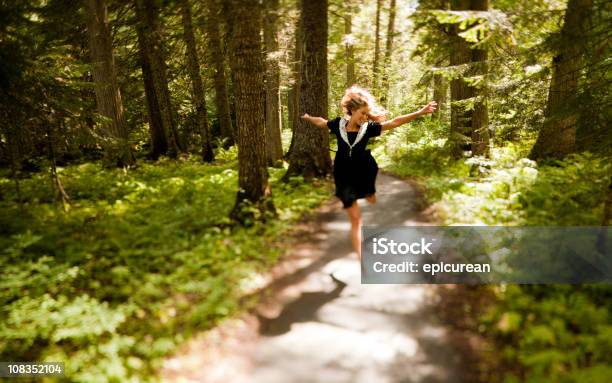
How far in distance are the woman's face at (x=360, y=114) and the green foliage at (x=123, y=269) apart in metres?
2.60

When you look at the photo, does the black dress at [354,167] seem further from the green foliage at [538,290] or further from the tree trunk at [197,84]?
the tree trunk at [197,84]

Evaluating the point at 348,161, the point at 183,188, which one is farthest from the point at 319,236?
the point at 183,188

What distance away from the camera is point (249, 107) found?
7254 mm

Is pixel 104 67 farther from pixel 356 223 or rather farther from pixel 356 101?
pixel 356 223

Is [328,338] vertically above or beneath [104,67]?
beneath

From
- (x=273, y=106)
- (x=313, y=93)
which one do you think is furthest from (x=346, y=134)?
(x=273, y=106)

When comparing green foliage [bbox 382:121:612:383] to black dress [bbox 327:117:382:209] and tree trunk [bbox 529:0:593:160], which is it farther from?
black dress [bbox 327:117:382:209]

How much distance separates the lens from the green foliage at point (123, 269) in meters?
4.31

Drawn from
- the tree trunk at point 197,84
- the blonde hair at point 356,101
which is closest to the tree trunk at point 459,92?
the blonde hair at point 356,101

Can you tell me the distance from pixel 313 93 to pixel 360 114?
4.66 meters

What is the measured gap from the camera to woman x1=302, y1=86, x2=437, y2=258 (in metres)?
5.84

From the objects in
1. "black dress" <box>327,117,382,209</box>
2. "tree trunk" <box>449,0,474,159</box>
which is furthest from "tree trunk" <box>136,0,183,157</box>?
"tree trunk" <box>449,0,474,159</box>

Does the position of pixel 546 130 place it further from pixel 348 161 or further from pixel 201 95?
pixel 201 95

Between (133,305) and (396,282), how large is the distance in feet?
11.9
